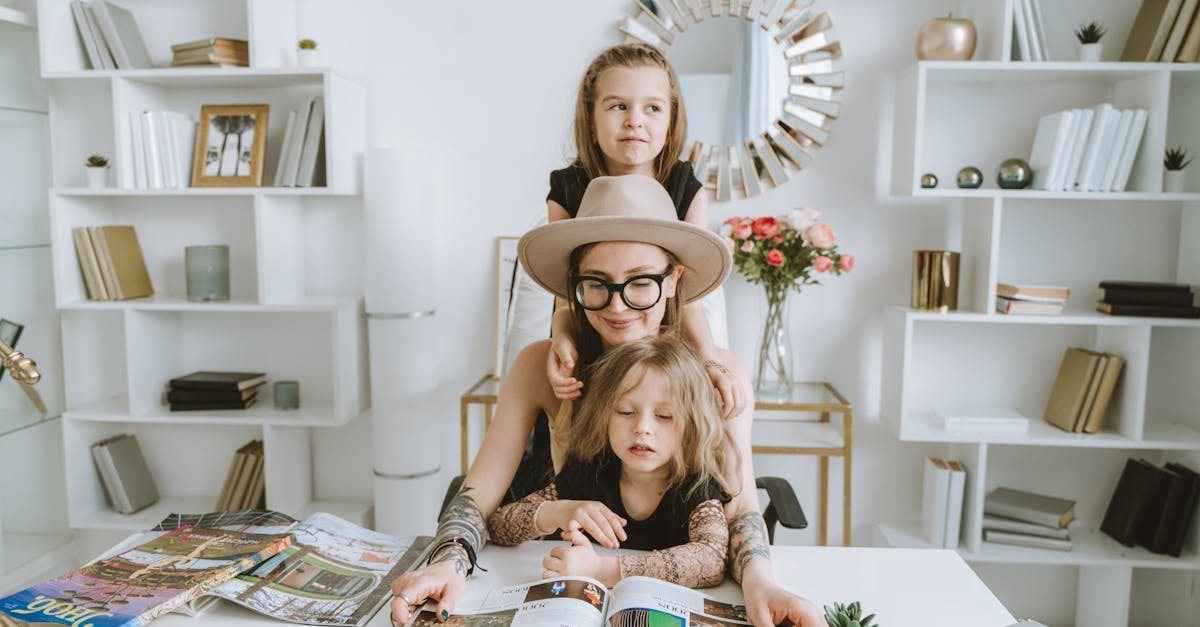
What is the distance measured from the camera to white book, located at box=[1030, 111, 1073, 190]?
246 cm

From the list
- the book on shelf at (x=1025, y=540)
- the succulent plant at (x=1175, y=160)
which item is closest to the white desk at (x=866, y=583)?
the book on shelf at (x=1025, y=540)

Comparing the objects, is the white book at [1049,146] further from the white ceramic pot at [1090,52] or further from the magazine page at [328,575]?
the magazine page at [328,575]

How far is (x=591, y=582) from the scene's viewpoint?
3.66 feet

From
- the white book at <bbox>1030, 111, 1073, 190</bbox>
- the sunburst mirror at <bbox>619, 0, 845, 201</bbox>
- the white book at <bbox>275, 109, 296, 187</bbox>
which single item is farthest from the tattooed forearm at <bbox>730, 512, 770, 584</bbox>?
the white book at <bbox>275, 109, 296, 187</bbox>

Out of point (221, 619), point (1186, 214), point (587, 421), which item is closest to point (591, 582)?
point (587, 421)

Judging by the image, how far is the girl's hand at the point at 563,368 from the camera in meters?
1.36

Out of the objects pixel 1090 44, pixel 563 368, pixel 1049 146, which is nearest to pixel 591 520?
pixel 563 368

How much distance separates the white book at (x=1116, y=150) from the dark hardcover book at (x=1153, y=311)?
37cm

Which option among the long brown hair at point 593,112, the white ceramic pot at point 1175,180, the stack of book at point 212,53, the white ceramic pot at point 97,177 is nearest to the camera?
the long brown hair at point 593,112

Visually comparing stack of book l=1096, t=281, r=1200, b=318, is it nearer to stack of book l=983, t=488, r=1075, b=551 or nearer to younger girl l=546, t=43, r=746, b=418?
stack of book l=983, t=488, r=1075, b=551

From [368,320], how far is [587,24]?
1.27m

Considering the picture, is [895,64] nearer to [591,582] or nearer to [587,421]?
[587,421]

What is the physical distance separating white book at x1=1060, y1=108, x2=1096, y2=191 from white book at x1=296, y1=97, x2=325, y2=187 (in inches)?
92.6

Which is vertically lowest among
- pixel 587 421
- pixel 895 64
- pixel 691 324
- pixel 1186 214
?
pixel 587 421
